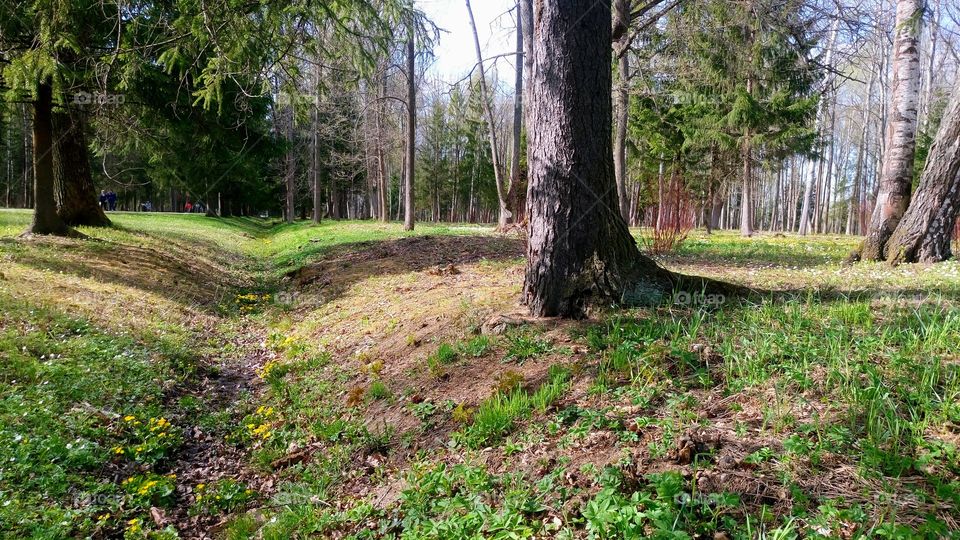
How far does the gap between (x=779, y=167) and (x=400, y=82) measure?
18143mm

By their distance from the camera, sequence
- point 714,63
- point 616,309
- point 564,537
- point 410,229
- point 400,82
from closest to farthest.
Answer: point 564,537 < point 616,309 < point 714,63 < point 410,229 < point 400,82

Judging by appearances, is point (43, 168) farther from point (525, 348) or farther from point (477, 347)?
point (525, 348)

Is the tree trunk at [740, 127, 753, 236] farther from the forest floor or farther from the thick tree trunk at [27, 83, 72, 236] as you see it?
the thick tree trunk at [27, 83, 72, 236]

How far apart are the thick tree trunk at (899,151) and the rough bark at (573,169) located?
5.51m

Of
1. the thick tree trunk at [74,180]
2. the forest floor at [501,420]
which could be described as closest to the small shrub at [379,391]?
the forest floor at [501,420]

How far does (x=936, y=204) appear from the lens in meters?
7.42

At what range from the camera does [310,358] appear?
6.05m

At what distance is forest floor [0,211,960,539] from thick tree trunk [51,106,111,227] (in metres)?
8.14

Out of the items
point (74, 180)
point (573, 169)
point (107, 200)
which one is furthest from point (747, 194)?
point (107, 200)

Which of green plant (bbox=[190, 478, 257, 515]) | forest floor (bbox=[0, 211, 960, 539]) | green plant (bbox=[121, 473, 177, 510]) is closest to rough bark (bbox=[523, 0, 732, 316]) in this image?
forest floor (bbox=[0, 211, 960, 539])

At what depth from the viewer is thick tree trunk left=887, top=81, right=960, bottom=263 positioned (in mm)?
7262

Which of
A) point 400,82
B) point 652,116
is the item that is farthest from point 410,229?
point 652,116

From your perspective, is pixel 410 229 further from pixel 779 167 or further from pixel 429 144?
pixel 429 144

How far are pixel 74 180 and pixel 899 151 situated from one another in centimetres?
1764
